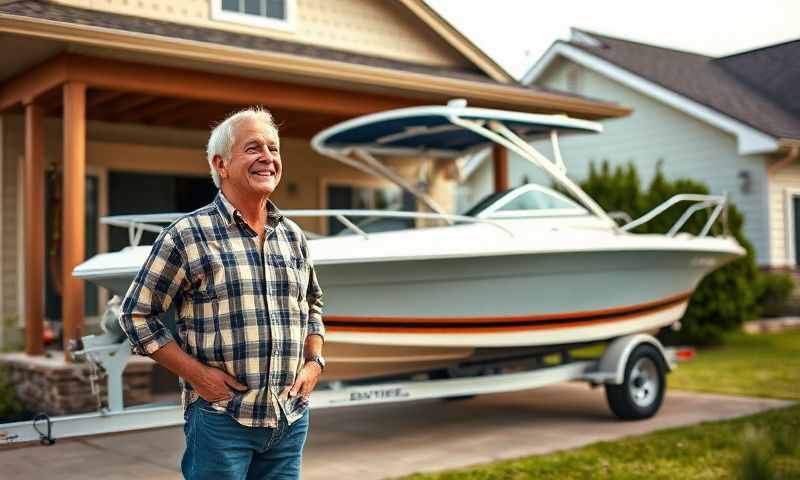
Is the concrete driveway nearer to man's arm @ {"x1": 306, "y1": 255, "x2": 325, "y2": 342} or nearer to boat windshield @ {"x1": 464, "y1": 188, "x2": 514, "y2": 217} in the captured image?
boat windshield @ {"x1": 464, "y1": 188, "x2": 514, "y2": 217}

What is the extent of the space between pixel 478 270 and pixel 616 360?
64.7 inches

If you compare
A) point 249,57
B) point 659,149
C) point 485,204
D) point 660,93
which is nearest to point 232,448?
point 485,204

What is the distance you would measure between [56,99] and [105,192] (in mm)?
1745

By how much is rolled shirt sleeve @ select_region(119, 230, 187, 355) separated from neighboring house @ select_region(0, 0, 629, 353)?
4.84 m

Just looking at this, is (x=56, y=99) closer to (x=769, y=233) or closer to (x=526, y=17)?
(x=526, y=17)

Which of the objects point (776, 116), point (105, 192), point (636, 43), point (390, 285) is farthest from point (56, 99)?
point (636, 43)

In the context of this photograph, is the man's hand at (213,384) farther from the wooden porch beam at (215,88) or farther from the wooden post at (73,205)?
the wooden porch beam at (215,88)

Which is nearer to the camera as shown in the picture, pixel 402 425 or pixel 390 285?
pixel 390 285

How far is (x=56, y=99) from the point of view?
8.73 meters

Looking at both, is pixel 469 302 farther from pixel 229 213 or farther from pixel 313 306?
pixel 229 213

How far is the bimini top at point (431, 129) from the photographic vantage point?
6.79m

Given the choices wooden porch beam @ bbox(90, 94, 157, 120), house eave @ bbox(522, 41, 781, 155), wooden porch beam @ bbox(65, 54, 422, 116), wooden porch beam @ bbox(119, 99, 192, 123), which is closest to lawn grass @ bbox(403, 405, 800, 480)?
wooden porch beam @ bbox(65, 54, 422, 116)

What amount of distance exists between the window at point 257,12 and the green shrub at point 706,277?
18.0 feet

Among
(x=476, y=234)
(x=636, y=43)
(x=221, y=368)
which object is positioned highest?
(x=636, y=43)
